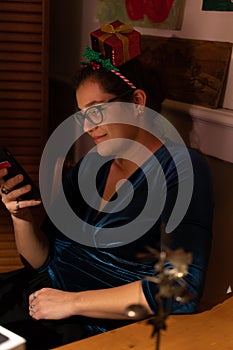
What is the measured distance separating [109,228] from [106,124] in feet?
0.94

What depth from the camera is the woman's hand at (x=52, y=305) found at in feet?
4.01

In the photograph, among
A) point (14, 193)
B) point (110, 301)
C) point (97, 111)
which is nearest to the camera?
point (110, 301)

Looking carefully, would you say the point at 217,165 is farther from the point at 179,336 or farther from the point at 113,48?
the point at 179,336

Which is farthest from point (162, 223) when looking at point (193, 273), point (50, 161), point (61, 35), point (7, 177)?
point (61, 35)

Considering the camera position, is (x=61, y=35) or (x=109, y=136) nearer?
(x=109, y=136)

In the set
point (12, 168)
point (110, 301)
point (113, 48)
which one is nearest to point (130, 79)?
point (113, 48)

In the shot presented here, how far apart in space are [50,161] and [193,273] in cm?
125

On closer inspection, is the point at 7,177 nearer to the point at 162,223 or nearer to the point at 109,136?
the point at 109,136

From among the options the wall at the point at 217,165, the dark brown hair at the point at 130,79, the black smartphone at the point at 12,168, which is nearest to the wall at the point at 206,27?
the wall at the point at 217,165

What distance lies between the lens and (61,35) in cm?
242

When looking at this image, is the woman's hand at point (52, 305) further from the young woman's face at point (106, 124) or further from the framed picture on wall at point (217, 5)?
the framed picture on wall at point (217, 5)

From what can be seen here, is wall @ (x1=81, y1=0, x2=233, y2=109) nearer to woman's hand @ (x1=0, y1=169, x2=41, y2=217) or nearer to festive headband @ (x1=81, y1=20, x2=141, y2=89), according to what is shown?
festive headband @ (x1=81, y1=20, x2=141, y2=89)

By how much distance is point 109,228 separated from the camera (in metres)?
1.37

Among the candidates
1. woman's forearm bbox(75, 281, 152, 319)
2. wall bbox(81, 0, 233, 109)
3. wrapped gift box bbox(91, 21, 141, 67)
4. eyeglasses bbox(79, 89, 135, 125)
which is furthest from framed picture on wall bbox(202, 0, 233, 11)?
woman's forearm bbox(75, 281, 152, 319)
